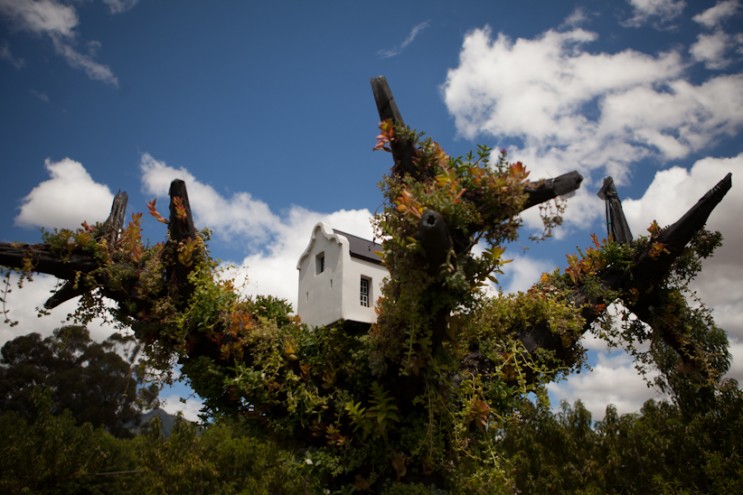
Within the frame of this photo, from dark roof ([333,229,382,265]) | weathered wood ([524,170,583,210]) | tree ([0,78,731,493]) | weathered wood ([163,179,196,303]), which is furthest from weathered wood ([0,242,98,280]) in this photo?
dark roof ([333,229,382,265])

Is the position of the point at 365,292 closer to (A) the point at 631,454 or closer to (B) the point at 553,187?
(B) the point at 553,187

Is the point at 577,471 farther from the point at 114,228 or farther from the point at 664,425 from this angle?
the point at 114,228

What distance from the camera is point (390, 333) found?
4.06 metres

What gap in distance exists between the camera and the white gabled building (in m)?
10.8

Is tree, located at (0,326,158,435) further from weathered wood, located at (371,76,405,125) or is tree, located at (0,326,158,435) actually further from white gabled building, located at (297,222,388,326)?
weathered wood, located at (371,76,405,125)

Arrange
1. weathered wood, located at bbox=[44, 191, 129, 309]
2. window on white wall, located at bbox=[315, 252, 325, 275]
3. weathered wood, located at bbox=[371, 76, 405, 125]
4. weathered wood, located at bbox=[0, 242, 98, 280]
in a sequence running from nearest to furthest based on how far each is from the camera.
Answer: weathered wood, located at bbox=[0, 242, 98, 280] → weathered wood, located at bbox=[371, 76, 405, 125] → weathered wood, located at bbox=[44, 191, 129, 309] → window on white wall, located at bbox=[315, 252, 325, 275]

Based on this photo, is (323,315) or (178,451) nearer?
(323,315)

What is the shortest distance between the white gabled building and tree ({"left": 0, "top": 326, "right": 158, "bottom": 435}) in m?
16.3

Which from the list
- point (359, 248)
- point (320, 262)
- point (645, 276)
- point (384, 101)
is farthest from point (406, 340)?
point (320, 262)

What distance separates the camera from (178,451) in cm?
1252

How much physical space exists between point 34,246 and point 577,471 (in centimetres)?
1607

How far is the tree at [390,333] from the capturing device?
3785 mm

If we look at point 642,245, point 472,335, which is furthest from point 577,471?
point 472,335

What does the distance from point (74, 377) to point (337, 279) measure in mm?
21950
